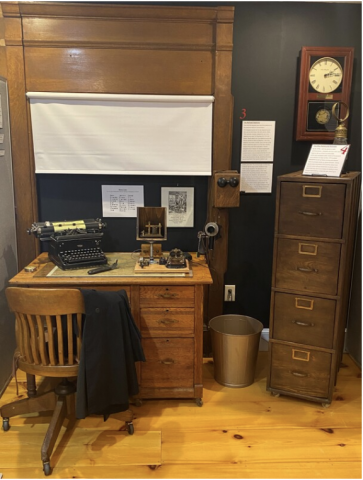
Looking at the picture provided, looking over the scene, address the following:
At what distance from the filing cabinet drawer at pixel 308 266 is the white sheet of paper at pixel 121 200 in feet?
3.22

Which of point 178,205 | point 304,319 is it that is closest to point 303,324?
point 304,319

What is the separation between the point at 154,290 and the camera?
2.32 metres

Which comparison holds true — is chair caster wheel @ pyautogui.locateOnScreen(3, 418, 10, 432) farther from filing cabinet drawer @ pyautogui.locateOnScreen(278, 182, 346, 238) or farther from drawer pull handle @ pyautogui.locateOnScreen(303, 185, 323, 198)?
drawer pull handle @ pyautogui.locateOnScreen(303, 185, 323, 198)

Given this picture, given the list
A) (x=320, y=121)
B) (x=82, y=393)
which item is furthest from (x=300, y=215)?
(x=82, y=393)

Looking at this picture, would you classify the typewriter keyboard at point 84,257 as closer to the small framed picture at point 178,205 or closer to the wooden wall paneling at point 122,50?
the small framed picture at point 178,205

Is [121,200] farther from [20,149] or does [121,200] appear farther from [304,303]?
[304,303]

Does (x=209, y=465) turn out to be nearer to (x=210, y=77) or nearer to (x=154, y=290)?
(x=154, y=290)

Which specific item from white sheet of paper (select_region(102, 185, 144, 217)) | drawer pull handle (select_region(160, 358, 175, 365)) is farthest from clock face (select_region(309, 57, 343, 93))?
drawer pull handle (select_region(160, 358, 175, 365))

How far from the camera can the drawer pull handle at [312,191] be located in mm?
2225

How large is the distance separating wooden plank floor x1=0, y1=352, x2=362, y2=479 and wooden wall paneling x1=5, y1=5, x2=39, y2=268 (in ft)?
3.04

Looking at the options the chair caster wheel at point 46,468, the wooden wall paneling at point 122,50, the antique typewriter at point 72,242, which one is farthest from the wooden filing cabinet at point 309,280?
the chair caster wheel at point 46,468

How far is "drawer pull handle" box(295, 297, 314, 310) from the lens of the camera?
2361 millimetres

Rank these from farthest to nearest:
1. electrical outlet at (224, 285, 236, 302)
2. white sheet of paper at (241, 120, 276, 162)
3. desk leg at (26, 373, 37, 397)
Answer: electrical outlet at (224, 285, 236, 302) → white sheet of paper at (241, 120, 276, 162) → desk leg at (26, 373, 37, 397)

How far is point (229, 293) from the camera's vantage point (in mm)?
2945
